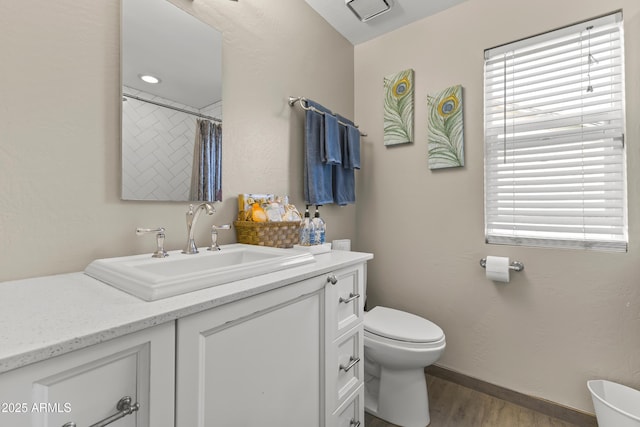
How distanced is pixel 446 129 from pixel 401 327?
1.27 metres

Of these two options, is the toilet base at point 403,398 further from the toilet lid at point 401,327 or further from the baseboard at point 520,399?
the baseboard at point 520,399

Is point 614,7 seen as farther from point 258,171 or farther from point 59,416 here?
point 59,416

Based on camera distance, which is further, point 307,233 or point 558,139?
point 558,139

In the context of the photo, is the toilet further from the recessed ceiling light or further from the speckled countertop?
the recessed ceiling light

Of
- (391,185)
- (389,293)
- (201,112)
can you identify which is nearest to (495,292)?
(389,293)

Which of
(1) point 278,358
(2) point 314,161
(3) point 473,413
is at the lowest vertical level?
(3) point 473,413

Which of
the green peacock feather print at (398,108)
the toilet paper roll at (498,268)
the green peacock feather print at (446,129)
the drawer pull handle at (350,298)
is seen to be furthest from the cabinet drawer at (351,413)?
the green peacock feather print at (398,108)

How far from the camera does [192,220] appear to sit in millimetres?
1187

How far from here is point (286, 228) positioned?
1.43m

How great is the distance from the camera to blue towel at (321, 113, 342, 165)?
1.81 m

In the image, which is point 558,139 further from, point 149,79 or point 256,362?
point 149,79

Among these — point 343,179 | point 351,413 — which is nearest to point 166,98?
point 343,179

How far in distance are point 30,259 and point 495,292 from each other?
2.16 meters

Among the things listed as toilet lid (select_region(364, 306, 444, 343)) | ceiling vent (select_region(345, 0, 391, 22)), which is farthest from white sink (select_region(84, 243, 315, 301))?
ceiling vent (select_region(345, 0, 391, 22))
